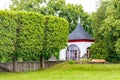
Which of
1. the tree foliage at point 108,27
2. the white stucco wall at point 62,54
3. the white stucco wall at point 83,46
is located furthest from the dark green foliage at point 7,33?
the white stucco wall at point 62,54

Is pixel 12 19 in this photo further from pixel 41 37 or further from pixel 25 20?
pixel 41 37

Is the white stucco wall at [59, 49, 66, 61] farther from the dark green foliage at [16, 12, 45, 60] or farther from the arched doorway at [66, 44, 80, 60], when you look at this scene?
the dark green foliage at [16, 12, 45, 60]

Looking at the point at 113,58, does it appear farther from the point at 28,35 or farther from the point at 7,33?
the point at 7,33

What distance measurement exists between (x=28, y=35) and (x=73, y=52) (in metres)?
13.6

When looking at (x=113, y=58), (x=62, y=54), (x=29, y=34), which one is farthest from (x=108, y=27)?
(x=62, y=54)

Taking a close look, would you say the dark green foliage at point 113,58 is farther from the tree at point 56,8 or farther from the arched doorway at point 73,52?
the tree at point 56,8

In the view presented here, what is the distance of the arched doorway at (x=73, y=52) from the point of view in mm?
48022

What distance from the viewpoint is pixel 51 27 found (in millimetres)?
39062

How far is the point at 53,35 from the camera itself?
3909cm

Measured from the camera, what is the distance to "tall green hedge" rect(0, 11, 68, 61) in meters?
34.1

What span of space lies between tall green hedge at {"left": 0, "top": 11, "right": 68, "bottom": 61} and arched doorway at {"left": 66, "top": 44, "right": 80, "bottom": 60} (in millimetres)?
7498

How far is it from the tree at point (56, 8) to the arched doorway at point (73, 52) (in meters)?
6.34

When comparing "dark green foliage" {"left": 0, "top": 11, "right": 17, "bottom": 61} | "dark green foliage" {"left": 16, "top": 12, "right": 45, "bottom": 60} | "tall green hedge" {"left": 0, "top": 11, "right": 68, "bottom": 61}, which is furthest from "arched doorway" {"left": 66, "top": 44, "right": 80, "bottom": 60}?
"dark green foliage" {"left": 0, "top": 11, "right": 17, "bottom": 61}

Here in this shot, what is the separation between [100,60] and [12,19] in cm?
1142
